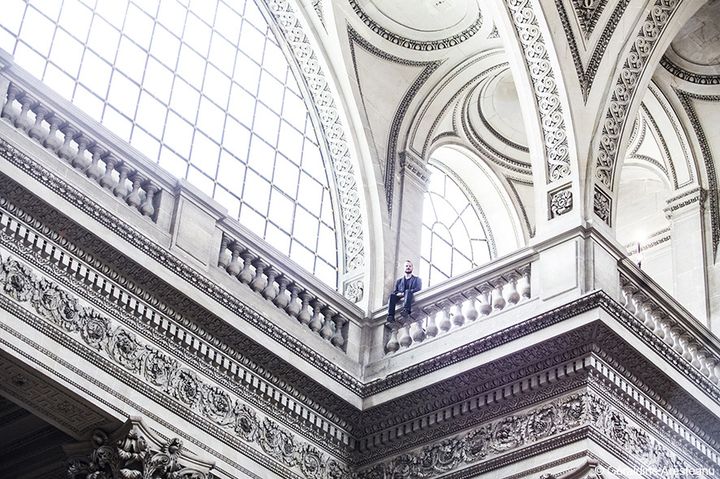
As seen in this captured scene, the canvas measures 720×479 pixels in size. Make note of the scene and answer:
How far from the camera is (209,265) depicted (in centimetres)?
1323

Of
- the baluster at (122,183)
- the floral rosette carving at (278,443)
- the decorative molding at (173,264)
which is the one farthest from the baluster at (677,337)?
the baluster at (122,183)

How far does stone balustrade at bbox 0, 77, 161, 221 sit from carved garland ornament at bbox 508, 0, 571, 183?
4341 mm

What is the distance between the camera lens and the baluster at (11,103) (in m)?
11.9

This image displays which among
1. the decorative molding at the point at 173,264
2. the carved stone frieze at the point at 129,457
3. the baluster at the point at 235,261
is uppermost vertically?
the baluster at the point at 235,261

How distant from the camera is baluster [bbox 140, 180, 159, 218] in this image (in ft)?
42.2

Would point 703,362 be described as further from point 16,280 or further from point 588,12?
point 16,280

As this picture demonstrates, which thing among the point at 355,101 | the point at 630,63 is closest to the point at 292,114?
the point at 355,101

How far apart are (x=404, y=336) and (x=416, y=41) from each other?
499 centimetres

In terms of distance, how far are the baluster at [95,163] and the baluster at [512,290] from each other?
4212 mm

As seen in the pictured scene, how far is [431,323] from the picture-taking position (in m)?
14.5

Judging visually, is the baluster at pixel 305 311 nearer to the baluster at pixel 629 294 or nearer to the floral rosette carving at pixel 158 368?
the floral rosette carving at pixel 158 368

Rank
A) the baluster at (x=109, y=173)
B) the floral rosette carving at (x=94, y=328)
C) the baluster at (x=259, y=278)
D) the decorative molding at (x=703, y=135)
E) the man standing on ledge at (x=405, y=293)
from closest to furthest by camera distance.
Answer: the floral rosette carving at (x=94, y=328)
the baluster at (x=109, y=173)
the baluster at (x=259, y=278)
the man standing on ledge at (x=405, y=293)
the decorative molding at (x=703, y=135)

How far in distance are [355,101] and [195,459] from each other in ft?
21.5

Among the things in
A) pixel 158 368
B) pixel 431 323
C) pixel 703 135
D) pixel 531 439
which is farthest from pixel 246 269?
pixel 703 135
